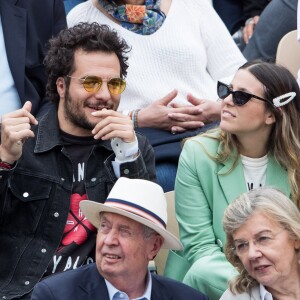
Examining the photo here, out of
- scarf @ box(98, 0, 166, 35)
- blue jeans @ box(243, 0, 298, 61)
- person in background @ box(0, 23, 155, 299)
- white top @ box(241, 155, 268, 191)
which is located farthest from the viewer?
blue jeans @ box(243, 0, 298, 61)

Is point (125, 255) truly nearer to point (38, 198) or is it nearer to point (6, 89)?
point (38, 198)

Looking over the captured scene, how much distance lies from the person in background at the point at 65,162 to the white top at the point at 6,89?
55cm

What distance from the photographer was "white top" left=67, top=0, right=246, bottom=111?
586 centimetres

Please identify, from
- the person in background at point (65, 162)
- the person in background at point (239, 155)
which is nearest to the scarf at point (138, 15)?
the person in background at point (65, 162)

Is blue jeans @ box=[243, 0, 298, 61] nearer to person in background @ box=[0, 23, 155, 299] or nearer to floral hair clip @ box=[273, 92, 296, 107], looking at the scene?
floral hair clip @ box=[273, 92, 296, 107]

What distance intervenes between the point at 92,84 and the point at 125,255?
1.07 metres

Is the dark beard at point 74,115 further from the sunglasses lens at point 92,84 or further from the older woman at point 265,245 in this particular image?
the older woman at point 265,245

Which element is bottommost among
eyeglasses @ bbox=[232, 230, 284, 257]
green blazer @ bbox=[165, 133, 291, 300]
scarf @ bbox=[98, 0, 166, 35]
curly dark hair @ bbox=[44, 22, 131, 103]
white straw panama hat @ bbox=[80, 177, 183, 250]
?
green blazer @ bbox=[165, 133, 291, 300]

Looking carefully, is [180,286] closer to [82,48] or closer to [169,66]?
[82,48]

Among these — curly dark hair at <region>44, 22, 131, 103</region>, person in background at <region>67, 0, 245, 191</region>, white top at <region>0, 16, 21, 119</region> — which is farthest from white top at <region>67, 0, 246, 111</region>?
curly dark hair at <region>44, 22, 131, 103</region>

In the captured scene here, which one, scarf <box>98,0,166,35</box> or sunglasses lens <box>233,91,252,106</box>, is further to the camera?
scarf <box>98,0,166,35</box>

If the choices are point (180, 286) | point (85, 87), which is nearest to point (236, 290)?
point (180, 286)

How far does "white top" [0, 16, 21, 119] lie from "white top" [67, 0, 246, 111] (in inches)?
25.9

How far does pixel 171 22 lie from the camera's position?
600 cm
